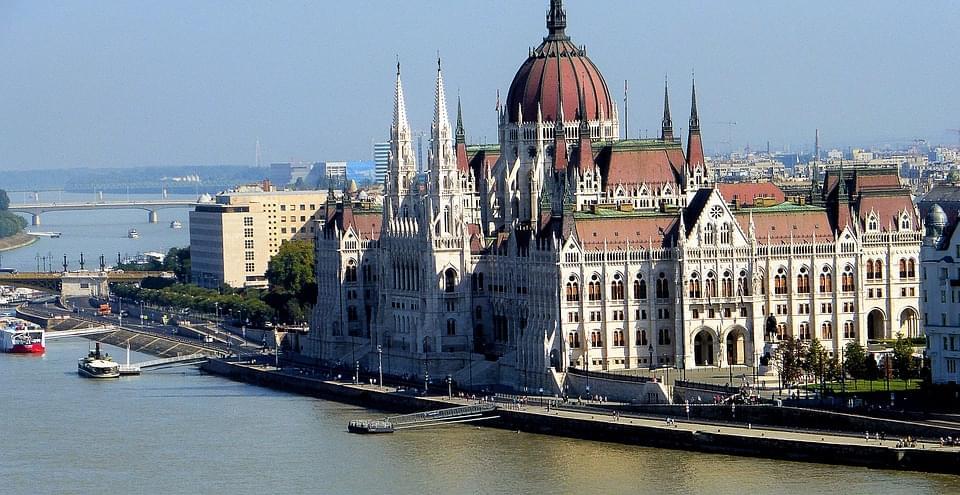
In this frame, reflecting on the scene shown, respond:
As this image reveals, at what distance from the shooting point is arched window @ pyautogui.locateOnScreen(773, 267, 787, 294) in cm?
13475

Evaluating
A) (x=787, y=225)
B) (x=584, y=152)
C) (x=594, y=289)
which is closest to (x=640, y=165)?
(x=584, y=152)

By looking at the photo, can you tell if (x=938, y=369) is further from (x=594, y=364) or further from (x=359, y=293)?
(x=359, y=293)

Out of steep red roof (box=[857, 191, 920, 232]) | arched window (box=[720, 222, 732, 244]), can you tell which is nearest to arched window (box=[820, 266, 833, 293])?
steep red roof (box=[857, 191, 920, 232])

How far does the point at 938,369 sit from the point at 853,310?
21476mm

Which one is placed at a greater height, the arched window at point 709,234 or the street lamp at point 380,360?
the arched window at point 709,234

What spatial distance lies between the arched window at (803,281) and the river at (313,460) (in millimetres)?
19261

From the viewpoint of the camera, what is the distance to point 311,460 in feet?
384

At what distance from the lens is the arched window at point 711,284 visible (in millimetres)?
132875

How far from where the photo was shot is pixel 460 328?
14238cm

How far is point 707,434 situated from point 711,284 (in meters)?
19.2

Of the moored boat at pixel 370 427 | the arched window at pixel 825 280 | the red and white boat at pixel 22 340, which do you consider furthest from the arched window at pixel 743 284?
the red and white boat at pixel 22 340

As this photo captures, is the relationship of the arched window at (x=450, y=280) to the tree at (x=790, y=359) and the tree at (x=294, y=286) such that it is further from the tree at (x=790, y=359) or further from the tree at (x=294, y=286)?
the tree at (x=294, y=286)

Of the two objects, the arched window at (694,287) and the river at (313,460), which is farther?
the arched window at (694,287)

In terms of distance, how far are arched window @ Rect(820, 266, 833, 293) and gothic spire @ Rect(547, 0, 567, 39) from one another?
24.0 m
